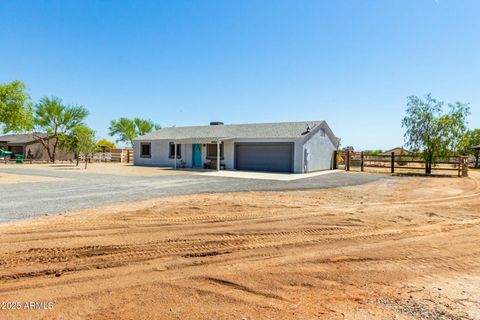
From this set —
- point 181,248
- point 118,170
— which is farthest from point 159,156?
point 181,248

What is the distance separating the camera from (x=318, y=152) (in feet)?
75.9

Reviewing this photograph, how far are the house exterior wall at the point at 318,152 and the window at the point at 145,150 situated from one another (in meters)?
15.1

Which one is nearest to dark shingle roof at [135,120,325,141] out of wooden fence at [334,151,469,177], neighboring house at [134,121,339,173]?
neighboring house at [134,121,339,173]

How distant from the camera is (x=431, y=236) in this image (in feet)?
18.2

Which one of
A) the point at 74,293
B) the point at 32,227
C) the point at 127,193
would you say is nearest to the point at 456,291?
the point at 74,293

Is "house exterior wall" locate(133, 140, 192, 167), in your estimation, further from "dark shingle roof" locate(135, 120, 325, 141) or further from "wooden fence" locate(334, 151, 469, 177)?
"wooden fence" locate(334, 151, 469, 177)

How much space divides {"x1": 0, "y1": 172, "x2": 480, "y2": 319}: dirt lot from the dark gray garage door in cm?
1429

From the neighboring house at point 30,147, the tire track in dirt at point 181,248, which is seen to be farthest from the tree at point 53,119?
the tire track in dirt at point 181,248

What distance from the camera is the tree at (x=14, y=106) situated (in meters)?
16.2

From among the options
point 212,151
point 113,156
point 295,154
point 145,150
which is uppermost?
point 145,150

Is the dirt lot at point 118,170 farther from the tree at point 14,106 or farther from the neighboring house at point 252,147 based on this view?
the tree at point 14,106

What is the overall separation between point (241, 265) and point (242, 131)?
2124 cm

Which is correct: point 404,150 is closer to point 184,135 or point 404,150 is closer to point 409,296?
point 184,135

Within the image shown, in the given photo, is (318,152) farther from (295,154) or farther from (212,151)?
(212,151)
